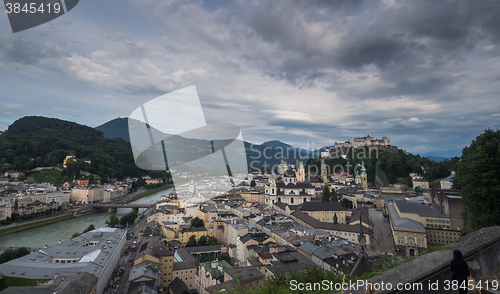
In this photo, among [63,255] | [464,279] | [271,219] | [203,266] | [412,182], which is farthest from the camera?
[412,182]

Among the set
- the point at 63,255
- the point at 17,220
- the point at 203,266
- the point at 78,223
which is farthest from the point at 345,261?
the point at 17,220

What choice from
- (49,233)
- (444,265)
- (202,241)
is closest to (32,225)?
(49,233)

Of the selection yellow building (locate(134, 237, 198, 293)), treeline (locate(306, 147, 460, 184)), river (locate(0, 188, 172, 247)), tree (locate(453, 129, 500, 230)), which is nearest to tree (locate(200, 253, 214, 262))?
yellow building (locate(134, 237, 198, 293))

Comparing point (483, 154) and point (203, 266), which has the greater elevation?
point (483, 154)

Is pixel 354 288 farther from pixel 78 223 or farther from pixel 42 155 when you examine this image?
pixel 42 155

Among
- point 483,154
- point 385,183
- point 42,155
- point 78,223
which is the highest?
point 42,155

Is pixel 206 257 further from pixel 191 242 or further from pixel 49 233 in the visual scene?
pixel 49 233

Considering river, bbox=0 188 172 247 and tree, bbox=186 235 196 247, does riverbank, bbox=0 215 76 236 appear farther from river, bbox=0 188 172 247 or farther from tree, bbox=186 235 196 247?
tree, bbox=186 235 196 247
